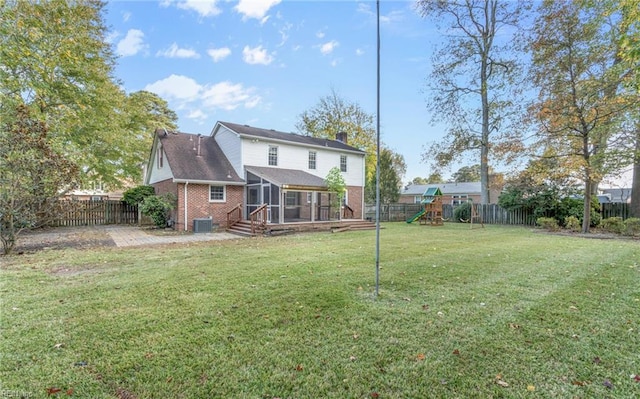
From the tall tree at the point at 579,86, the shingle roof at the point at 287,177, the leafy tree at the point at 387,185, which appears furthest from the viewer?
the leafy tree at the point at 387,185

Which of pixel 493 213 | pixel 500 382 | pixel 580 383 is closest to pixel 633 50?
pixel 580 383

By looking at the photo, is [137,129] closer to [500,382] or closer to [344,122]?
[344,122]

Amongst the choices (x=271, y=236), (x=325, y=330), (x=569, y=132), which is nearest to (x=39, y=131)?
(x=271, y=236)

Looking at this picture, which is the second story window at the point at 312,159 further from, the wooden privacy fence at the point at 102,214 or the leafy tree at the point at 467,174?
the leafy tree at the point at 467,174

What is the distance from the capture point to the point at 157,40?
14.6 metres

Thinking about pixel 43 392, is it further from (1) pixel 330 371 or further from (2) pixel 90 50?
(2) pixel 90 50

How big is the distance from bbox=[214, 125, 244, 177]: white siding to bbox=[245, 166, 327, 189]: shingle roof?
623mm

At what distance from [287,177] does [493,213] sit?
14.3m

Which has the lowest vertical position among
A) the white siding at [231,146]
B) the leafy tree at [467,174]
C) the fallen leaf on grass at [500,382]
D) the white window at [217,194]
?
the fallen leaf on grass at [500,382]

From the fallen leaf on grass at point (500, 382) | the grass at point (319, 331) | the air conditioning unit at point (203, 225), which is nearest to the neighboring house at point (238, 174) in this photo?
the air conditioning unit at point (203, 225)

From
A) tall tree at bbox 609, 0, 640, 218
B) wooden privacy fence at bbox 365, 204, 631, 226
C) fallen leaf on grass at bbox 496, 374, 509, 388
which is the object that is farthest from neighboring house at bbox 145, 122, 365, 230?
fallen leaf on grass at bbox 496, 374, 509, 388

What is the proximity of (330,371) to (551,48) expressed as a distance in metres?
17.2

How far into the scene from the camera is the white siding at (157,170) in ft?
51.7

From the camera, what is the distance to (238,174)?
16.0 metres
